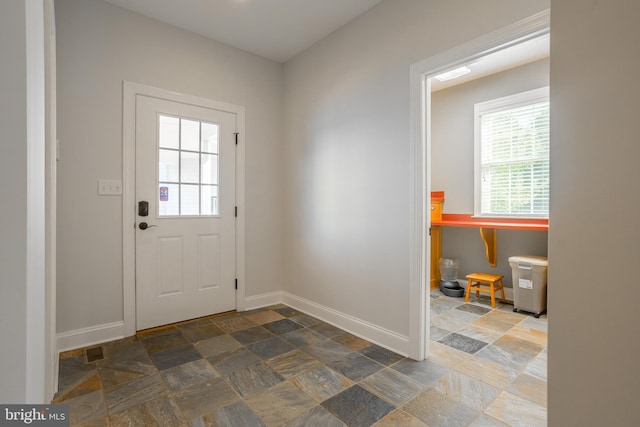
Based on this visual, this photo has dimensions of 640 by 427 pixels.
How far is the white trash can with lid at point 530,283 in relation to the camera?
303 cm

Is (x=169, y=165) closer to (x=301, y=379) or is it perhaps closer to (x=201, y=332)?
(x=201, y=332)

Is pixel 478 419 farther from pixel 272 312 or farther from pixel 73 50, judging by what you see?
pixel 73 50

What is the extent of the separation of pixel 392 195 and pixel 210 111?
78.3 inches

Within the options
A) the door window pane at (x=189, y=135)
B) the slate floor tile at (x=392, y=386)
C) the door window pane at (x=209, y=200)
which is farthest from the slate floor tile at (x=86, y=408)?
the door window pane at (x=189, y=135)

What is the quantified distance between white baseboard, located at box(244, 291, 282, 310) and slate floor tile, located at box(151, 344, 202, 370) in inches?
37.1

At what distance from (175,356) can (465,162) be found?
3.90m

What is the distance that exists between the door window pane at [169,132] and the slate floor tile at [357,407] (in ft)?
8.17

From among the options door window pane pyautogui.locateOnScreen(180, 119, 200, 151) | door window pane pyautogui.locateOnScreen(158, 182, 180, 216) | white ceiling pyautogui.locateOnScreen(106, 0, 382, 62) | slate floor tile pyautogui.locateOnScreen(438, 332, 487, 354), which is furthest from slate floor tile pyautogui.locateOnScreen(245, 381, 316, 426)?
white ceiling pyautogui.locateOnScreen(106, 0, 382, 62)

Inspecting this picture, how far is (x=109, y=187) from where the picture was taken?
248 centimetres

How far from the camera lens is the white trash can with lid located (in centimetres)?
303

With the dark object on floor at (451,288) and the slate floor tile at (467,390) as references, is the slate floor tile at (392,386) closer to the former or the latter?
the slate floor tile at (467,390)

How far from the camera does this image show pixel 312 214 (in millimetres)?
3160

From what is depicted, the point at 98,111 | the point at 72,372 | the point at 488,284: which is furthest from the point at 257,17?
the point at 488,284

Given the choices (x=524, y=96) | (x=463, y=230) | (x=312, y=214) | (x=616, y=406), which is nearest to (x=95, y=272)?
(x=312, y=214)
